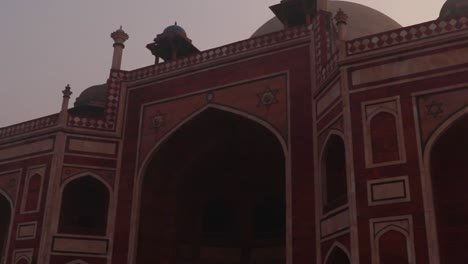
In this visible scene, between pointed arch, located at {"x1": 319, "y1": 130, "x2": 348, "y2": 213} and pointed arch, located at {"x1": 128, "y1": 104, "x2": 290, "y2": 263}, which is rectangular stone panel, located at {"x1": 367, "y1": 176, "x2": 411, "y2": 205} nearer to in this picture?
pointed arch, located at {"x1": 319, "y1": 130, "x2": 348, "y2": 213}

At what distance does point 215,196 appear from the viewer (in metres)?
14.3

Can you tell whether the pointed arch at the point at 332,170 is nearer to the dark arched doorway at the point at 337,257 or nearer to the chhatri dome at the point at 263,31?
the dark arched doorway at the point at 337,257

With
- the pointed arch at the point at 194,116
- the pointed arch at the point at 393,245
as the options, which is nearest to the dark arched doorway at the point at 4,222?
the pointed arch at the point at 194,116

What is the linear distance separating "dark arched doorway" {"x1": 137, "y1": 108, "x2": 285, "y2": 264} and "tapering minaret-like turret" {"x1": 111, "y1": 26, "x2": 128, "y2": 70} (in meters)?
2.60

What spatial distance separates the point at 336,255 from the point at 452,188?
82.5 inches

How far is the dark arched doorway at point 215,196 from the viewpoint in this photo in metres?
12.6

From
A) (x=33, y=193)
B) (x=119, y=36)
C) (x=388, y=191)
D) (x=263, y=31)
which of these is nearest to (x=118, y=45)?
(x=119, y=36)

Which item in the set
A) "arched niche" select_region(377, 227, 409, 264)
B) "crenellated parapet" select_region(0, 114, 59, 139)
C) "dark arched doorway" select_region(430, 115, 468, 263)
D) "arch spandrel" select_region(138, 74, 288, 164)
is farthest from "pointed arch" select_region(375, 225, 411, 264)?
"crenellated parapet" select_region(0, 114, 59, 139)

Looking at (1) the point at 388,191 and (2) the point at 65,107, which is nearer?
(1) the point at 388,191

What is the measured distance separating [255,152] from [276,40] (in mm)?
2826

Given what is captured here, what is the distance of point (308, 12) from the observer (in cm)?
1286

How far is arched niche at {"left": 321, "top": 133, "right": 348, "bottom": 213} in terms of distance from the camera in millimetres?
10141

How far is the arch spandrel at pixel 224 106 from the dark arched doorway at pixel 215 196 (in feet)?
0.65

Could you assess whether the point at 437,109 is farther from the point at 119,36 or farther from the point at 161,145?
the point at 119,36
